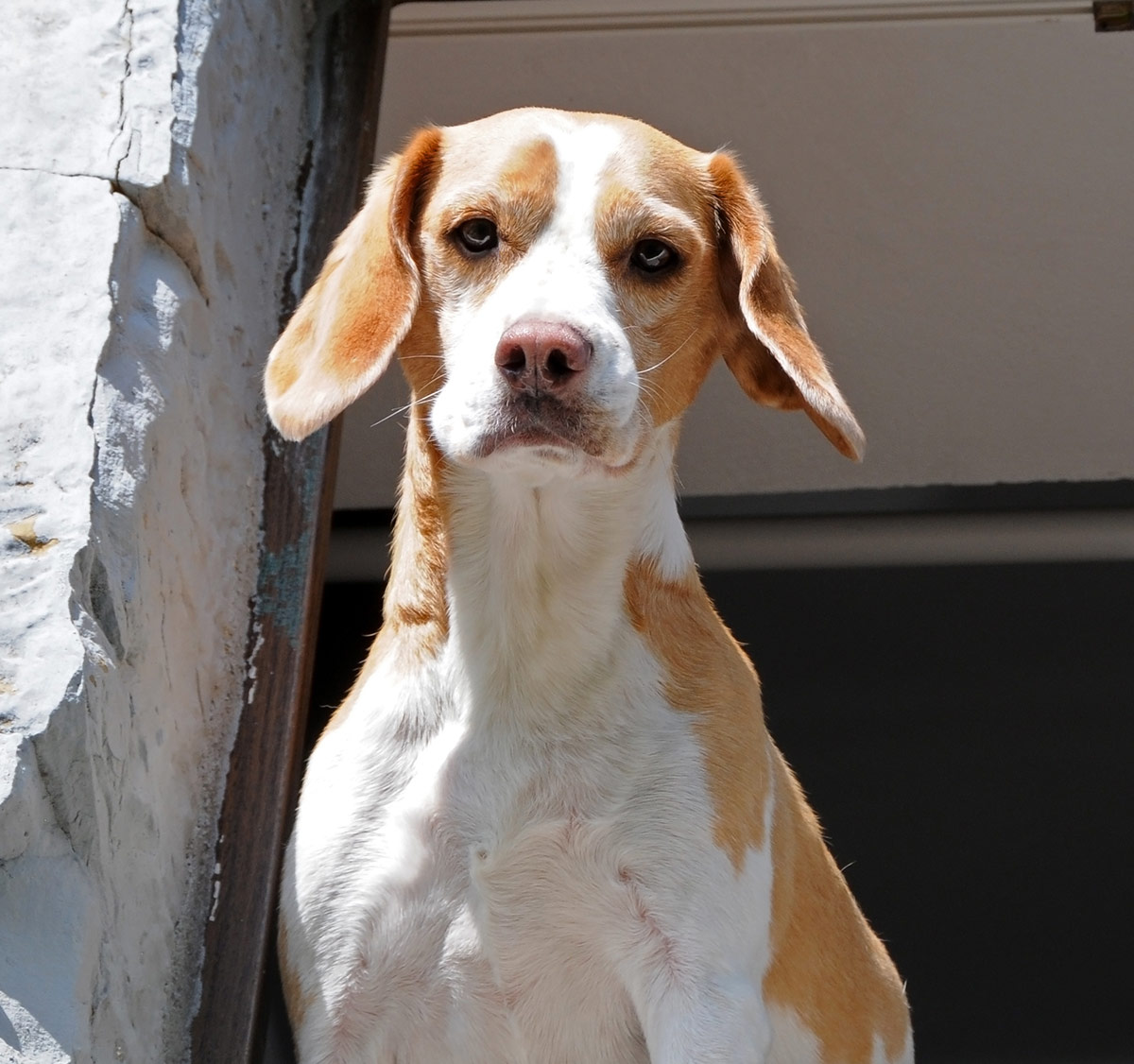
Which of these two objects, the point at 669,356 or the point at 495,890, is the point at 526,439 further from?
the point at 495,890

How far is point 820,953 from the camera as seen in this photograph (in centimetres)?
250

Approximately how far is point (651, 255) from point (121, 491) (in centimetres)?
76

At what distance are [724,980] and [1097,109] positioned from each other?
261 centimetres

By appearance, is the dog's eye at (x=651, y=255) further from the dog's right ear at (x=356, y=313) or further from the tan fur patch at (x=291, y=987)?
the tan fur patch at (x=291, y=987)

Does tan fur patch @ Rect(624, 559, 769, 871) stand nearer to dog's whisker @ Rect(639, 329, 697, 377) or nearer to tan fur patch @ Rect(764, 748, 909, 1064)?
tan fur patch @ Rect(764, 748, 909, 1064)

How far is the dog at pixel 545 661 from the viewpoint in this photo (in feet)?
6.94

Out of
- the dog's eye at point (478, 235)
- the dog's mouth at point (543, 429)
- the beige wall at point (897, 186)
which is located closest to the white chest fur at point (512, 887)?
the dog's mouth at point (543, 429)

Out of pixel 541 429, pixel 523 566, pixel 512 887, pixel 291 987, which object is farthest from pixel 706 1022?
pixel 541 429

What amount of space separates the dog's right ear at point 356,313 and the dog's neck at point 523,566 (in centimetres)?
15

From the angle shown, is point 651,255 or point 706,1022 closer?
point 706,1022

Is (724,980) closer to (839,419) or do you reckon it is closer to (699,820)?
(699,820)

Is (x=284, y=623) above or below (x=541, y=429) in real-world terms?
below

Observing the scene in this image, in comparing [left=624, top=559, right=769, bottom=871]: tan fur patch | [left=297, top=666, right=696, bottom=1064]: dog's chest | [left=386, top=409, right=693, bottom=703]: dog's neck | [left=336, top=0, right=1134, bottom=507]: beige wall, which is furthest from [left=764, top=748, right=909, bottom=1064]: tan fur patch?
[left=336, top=0, right=1134, bottom=507]: beige wall

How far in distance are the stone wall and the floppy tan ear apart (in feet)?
2.45
